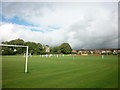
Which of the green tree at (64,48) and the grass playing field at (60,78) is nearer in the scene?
the grass playing field at (60,78)

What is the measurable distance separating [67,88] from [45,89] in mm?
1063

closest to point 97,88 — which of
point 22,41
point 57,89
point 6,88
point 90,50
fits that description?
point 57,89

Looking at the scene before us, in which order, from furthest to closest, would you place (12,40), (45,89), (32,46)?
(32,46) → (12,40) → (45,89)

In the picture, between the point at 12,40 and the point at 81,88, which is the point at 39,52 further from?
the point at 81,88

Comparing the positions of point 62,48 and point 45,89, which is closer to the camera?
point 45,89

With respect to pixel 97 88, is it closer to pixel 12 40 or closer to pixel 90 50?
pixel 12 40

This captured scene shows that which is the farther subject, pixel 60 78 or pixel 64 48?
pixel 64 48

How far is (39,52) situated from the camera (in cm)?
7094

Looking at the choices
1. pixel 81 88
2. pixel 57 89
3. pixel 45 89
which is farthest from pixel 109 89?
pixel 45 89

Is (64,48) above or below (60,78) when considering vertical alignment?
above

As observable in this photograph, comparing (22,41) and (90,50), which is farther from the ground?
(22,41)

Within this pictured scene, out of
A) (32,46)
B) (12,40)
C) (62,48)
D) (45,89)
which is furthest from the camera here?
(62,48)

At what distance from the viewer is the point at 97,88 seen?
530 centimetres

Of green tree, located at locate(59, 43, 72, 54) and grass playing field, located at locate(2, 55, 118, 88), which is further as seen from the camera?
green tree, located at locate(59, 43, 72, 54)
